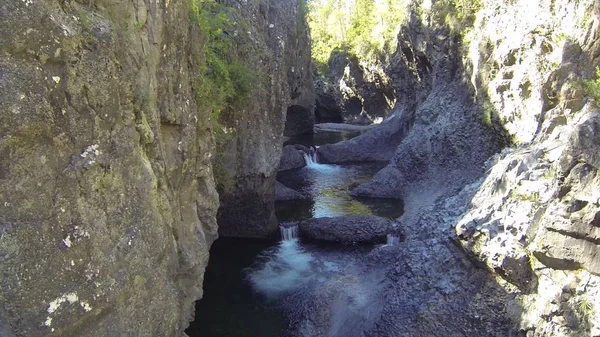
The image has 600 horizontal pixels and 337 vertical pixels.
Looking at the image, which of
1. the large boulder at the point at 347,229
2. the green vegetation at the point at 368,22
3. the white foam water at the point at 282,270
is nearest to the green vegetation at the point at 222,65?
the white foam water at the point at 282,270

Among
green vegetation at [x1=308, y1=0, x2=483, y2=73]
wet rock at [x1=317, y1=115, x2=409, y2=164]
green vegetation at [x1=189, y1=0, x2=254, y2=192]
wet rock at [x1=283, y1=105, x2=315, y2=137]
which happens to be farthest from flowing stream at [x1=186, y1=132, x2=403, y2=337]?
wet rock at [x1=283, y1=105, x2=315, y2=137]

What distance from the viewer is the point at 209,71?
15.9 metres

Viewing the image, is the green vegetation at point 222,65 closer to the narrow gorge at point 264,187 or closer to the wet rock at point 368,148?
the narrow gorge at point 264,187

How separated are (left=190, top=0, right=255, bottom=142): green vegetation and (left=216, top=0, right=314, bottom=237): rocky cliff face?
49 centimetres

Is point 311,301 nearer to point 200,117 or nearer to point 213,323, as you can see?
point 213,323

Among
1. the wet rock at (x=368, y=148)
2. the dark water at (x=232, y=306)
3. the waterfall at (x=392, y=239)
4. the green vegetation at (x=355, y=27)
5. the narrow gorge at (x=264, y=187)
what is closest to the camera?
the narrow gorge at (x=264, y=187)

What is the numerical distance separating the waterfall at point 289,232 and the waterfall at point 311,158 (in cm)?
1297

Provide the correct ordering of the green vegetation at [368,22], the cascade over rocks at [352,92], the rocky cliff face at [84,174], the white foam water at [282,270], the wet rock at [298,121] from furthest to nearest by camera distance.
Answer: the cascade over rocks at [352,92] → the wet rock at [298,121] → the green vegetation at [368,22] → the white foam water at [282,270] → the rocky cliff face at [84,174]

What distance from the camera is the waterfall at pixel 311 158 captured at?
33.2 metres

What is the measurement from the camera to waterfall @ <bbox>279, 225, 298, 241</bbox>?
20.2 m

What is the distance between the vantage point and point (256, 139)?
19.8 metres

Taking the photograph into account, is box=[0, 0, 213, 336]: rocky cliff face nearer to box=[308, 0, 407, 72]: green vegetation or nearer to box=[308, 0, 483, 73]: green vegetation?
box=[308, 0, 483, 73]: green vegetation

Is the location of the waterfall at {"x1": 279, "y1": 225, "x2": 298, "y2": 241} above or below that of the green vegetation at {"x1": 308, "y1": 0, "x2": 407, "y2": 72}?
below

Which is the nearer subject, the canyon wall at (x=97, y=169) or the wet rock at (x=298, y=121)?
the canyon wall at (x=97, y=169)
